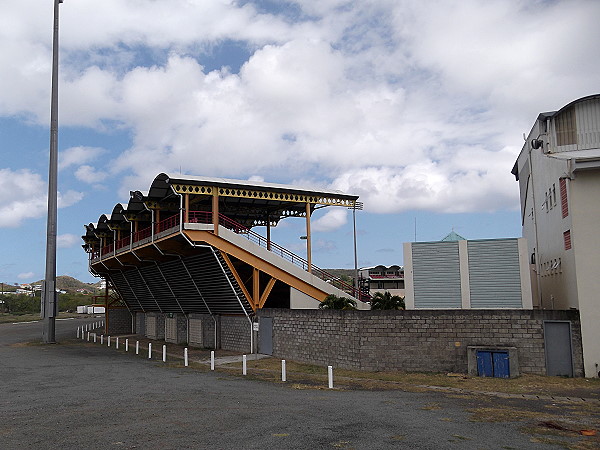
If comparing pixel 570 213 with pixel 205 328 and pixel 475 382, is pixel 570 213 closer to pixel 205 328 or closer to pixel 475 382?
pixel 475 382

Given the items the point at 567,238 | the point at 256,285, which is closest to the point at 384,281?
the point at 256,285

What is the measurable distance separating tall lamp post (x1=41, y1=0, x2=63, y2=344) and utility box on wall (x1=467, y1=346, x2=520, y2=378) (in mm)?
31109

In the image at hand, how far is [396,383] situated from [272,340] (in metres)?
9.98

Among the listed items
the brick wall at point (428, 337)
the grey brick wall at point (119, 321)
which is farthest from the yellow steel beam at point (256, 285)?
the grey brick wall at point (119, 321)

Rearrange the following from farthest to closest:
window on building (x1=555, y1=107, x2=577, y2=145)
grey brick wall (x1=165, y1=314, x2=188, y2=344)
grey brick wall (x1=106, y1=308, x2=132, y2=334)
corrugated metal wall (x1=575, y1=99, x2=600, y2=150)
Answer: grey brick wall (x1=106, y1=308, x2=132, y2=334) → grey brick wall (x1=165, y1=314, x2=188, y2=344) → window on building (x1=555, y1=107, x2=577, y2=145) → corrugated metal wall (x1=575, y1=99, x2=600, y2=150)

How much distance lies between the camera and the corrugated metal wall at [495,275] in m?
21.7

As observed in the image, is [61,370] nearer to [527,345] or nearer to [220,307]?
[220,307]

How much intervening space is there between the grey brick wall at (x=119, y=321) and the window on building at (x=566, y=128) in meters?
44.2

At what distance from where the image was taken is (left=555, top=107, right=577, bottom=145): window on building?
2227 centimetres

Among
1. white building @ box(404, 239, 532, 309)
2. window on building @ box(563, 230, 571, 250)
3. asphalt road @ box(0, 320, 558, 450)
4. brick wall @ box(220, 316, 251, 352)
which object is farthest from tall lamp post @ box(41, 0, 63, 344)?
window on building @ box(563, 230, 571, 250)

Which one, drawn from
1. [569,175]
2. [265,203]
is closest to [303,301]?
[265,203]

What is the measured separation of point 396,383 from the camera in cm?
1864

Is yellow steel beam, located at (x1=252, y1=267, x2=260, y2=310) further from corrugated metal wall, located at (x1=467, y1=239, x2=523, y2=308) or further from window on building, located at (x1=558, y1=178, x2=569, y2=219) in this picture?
window on building, located at (x1=558, y1=178, x2=569, y2=219)

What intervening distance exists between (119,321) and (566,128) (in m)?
45.2
